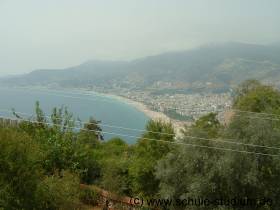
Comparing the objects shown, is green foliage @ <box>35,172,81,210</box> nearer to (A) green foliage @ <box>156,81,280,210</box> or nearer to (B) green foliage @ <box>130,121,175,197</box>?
(A) green foliage @ <box>156,81,280,210</box>

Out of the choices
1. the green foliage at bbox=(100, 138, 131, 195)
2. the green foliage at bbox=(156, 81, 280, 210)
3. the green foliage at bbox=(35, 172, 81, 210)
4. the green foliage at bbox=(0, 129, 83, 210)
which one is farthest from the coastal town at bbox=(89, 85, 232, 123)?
the green foliage at bbox=(0, 129, 83, 210)

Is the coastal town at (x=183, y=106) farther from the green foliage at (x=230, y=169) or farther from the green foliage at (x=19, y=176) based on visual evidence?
the green foliage at (x=19, y=176)

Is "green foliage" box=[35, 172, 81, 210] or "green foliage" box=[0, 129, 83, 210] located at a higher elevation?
"green foliage" box=[0, 129, 83, 210]

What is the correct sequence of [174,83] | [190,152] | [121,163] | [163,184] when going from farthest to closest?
[174,83], [121,163], [163,184], [190,152]

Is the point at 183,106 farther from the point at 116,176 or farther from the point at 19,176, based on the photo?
the point at 19,176

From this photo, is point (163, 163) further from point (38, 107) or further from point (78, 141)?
point (38, 107)

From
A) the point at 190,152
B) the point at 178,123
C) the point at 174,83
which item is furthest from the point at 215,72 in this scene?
the point at 190,152

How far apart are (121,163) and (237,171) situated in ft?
28.2

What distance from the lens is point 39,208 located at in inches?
661

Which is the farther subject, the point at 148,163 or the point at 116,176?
the point at 116,176

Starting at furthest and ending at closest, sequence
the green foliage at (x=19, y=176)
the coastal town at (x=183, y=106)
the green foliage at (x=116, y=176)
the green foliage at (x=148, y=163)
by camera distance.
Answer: the coastal town at (x=183, y=106)
the green foliage at (x=116, y=176)
the green foliage at (x=148, y=163)
the green foliage at (x=19, y=176)

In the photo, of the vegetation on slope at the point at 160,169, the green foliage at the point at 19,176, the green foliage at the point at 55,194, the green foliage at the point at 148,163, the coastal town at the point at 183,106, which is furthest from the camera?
the coastal town at the point at 183,106

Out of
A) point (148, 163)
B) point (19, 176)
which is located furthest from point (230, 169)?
point (19, 176)

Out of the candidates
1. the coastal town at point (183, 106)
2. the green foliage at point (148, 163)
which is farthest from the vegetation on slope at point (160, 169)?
the coastal town at point (183, 106)
